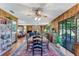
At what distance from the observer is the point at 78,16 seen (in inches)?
125

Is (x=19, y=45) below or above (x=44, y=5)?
below

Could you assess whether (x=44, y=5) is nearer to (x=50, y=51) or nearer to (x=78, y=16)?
(x=78, y=16)

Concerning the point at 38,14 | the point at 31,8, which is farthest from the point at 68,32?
the point at 31,8

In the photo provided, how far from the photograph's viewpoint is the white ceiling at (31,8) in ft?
10.6

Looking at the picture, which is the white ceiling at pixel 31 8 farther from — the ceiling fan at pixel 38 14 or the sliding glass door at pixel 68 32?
the sliding glass door at pixel 68 32

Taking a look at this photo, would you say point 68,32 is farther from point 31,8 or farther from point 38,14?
point 31,8

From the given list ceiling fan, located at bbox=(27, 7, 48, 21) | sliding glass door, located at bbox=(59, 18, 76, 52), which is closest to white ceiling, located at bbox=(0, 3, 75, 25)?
ceiling fan, located at bbox=(27, 7, 48, 21)

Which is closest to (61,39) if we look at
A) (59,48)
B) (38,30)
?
(59,48)

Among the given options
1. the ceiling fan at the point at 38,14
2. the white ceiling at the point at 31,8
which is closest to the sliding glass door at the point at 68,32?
the white ceiling at the point at 31,8

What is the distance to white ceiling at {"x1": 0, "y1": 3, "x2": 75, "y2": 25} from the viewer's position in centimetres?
322

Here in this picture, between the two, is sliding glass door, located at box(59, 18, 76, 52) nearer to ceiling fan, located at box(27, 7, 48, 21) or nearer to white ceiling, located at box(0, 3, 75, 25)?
white ceiling, located at box(0, 3, 75, 25)

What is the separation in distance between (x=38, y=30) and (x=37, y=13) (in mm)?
420

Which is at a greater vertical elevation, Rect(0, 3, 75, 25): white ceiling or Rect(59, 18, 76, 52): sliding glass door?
→ Rect(0, 3, 75, 25): white ceiling

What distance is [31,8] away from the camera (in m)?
3.26
